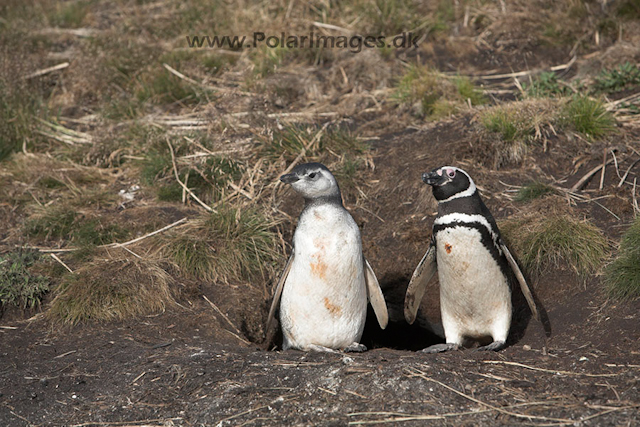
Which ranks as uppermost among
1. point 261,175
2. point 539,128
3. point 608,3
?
point 608,3

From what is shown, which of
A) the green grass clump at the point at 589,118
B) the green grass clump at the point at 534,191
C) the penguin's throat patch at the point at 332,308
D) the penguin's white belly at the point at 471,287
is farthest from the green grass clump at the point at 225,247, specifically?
the green grass clump at the point at 589,118

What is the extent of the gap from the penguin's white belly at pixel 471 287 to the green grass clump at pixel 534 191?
3.62 ft

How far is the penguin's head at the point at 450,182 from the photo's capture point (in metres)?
4.16

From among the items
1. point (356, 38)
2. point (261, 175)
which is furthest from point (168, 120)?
point (356, 38)

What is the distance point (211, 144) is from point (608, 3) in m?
4.55

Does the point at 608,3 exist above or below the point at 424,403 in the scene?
above

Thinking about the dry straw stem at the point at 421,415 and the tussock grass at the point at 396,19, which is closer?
the dry straw stem at the point at 421,415

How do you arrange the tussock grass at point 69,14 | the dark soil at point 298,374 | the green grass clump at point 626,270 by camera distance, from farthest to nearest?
the tussock grass at point 69,14, the green grass clump at point 626,270, the dark soil at point 298,374

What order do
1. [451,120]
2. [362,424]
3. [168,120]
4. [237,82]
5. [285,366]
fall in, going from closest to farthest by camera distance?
[362,424]
[285,366]
[451,120]
[168,120]
[237,82]

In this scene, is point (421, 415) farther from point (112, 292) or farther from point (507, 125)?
point (507, 125)

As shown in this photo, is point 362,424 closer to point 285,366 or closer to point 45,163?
point 285,366

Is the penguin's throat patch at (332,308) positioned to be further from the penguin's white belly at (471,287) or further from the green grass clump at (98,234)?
the green grass clump at (98,234)

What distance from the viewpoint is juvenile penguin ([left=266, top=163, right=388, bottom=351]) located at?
4.11m

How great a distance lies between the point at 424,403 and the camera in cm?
311
